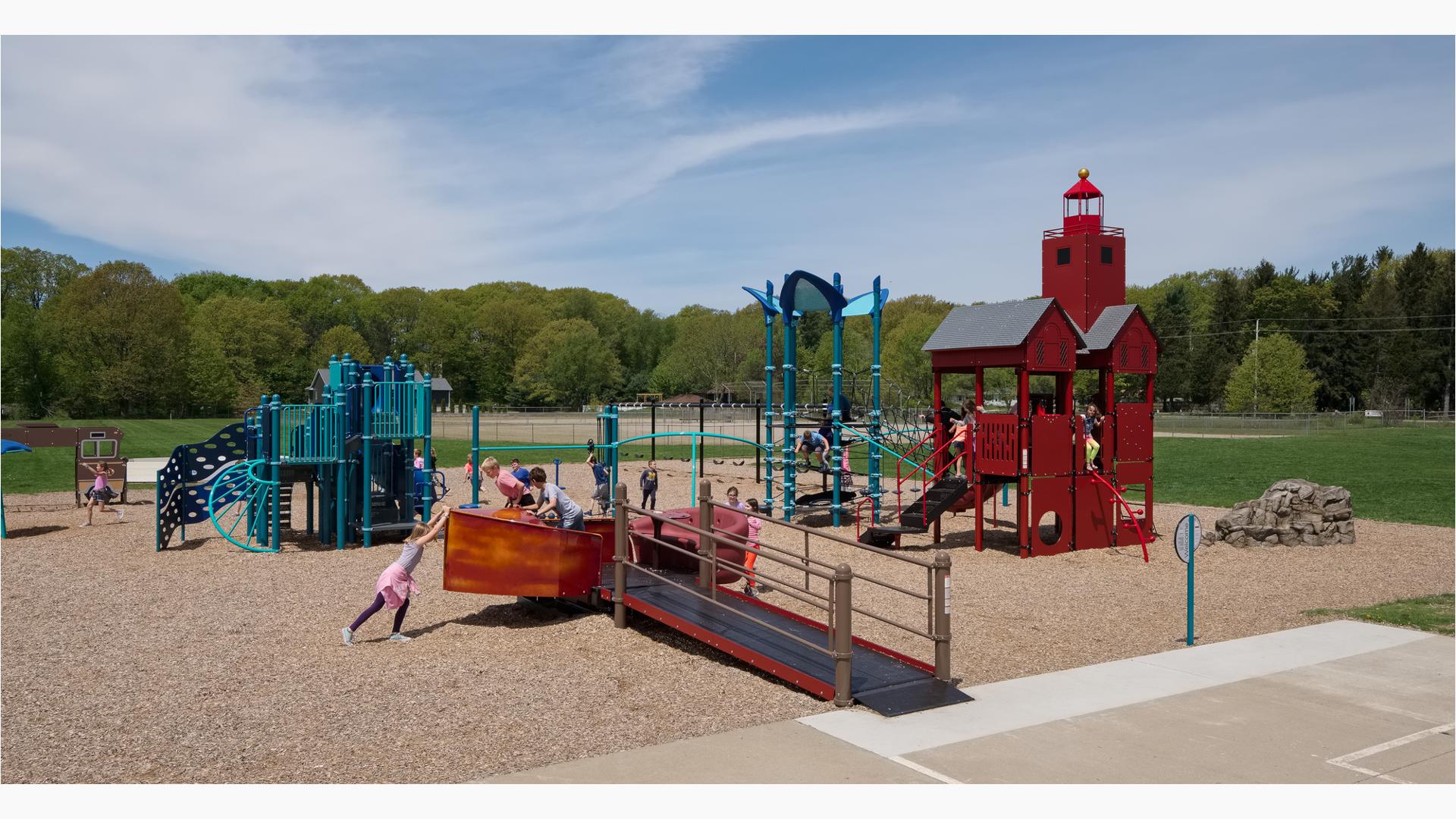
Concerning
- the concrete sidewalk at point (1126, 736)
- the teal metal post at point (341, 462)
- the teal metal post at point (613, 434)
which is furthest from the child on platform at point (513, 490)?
the concrete sidewalk at point (1126, 736)

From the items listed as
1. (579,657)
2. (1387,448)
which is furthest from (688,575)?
(1387,448)

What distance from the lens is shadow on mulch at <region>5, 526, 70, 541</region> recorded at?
664 inches

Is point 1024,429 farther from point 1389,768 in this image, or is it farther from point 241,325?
point 241,325

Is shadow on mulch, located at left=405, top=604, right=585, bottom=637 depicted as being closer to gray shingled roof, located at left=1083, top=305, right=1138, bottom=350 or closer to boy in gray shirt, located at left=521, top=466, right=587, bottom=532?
boy in gray shirt, located at left=521, top=466, right=587, bottom=532

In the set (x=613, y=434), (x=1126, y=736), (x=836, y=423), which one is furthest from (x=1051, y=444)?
(x=1126, y=736)

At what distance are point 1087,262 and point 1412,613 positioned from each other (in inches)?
309

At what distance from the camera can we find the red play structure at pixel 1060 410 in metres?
15.5

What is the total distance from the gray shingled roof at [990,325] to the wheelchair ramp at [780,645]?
23.8 ft

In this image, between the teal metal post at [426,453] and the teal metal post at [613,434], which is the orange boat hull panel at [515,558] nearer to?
the teal metal post at [613,434]

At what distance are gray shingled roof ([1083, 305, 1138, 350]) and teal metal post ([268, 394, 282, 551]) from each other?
12405 mm

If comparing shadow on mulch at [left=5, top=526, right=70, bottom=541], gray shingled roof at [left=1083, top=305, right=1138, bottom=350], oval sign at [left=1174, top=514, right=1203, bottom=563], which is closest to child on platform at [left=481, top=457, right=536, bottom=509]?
oval sign at [left=1174, top=514, right=1203, bottom=563]

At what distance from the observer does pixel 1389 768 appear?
20.3ft

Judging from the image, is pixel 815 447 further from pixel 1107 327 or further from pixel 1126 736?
pixel 1126 736

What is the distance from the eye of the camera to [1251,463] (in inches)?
1384
